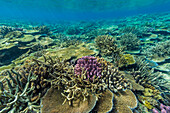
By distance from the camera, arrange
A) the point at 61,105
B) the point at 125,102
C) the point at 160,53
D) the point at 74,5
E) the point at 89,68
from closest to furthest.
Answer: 1. the point at 61,105
2. the point at 125,102
3. the point at 89,68
4. the point at 160,53
5. the point at 74,5

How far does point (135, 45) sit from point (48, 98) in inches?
302

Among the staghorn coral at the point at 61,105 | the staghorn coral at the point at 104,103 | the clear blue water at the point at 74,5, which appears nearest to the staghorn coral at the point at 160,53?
the staghorn coral at the point at 104,103

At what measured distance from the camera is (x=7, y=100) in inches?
70.3

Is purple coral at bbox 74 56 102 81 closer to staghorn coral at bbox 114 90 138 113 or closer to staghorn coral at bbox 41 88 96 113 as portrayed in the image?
staghorn coral at bbox 41 88 96 113

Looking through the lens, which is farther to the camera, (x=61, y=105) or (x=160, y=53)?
(x=160, y=53)

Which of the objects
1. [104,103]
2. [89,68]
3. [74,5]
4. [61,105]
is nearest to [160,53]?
[89,68]

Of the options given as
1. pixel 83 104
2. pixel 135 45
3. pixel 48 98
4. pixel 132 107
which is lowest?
pixel 132 107

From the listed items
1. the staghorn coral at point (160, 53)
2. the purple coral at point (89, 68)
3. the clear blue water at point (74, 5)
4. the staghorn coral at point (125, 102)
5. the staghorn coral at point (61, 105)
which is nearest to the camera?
the staghorn coral at point (61, 105)

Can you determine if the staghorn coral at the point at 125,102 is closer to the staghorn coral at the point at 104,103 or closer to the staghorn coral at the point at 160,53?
the staghorn coral at the point at 104,103

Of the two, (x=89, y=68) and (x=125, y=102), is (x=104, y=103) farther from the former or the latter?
(x=89, y=68)

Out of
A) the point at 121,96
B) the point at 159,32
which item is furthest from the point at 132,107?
the point at 159,32

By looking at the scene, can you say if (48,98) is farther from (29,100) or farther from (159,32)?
(159,32)

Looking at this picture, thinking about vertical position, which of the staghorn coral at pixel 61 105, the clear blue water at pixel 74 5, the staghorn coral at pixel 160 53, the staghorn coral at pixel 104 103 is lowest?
the staghorn coral at pixel 104 103

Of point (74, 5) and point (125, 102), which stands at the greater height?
point (74, 5)
